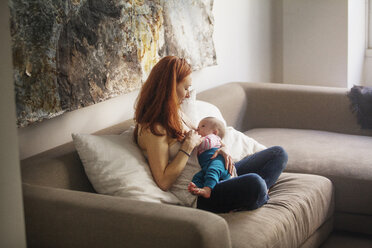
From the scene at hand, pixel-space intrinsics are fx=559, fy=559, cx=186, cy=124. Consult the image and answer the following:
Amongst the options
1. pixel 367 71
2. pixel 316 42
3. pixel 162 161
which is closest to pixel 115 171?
pixel 162 161

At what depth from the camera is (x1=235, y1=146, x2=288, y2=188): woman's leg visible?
2.57 m

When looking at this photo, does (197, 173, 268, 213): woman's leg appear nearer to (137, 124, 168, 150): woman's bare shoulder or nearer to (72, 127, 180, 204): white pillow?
(72, 127, 180, 204): white pillow

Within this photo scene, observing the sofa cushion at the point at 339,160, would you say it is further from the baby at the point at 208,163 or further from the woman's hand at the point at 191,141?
the woman's hand at the point at 191,141

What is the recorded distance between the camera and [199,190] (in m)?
2.24

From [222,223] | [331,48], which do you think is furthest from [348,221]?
[331,48]

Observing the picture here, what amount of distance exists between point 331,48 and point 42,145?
9.50 feet

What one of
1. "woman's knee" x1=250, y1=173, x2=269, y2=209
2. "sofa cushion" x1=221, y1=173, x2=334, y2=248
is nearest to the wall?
"sofa cushion" x1=221, y1=173, x2=334, y2=248

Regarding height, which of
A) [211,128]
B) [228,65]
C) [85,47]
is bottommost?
[211,128]

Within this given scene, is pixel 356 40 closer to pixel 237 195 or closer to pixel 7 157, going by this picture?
pixel 237 195

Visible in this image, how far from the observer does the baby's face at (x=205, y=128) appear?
2495 mm

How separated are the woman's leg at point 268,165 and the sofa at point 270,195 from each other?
0.25ft

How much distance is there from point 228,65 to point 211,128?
1.63 m

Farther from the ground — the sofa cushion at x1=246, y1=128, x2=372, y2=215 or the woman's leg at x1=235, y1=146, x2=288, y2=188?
the woman's leg at x1=235, y1=146, x2=288, y2=188

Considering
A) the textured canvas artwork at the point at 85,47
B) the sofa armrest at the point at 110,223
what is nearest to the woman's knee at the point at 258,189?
the sofa armrest at the point at 110,223
